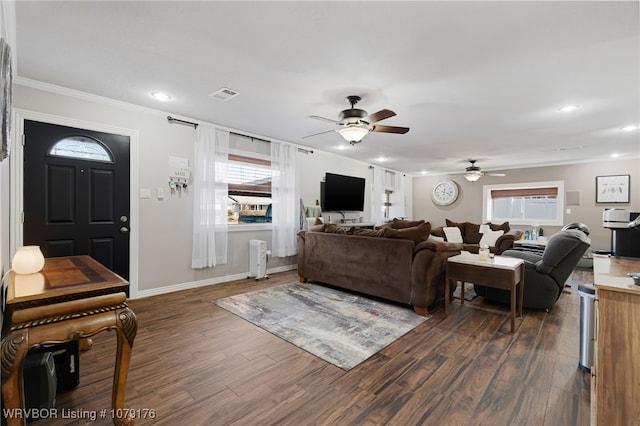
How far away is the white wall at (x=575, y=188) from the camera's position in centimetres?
625

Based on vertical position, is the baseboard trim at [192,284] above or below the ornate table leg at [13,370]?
below

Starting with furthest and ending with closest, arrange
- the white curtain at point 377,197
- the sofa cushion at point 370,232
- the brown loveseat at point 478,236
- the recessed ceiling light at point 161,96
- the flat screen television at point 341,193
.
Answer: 1. the white curtain at point 377,197
2. the flat screen television at point 341,193
3. the brown loveseat at point 478,236
4. the sofa cushion at point 370,232
5. the recessed ceiling light at point 161,96

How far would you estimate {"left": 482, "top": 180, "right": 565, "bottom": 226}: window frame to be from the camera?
273 inches

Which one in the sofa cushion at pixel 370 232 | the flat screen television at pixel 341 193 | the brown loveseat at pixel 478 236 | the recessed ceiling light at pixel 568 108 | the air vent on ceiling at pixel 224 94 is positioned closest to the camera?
the air vent on ceiling at pixel 224 94

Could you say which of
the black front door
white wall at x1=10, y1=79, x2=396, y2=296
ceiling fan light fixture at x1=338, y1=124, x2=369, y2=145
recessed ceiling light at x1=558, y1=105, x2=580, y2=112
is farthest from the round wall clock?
the black front door

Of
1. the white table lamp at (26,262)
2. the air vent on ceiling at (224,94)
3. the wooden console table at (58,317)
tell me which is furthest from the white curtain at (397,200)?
the white table lamp at (26,262)

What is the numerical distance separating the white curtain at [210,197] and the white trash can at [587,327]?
Answer: 414cm

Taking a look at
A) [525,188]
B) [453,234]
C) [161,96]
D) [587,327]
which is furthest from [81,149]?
[525,188]

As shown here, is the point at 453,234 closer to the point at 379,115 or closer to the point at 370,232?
the point at 370,232

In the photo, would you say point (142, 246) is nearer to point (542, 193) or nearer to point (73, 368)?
point (73, 368)

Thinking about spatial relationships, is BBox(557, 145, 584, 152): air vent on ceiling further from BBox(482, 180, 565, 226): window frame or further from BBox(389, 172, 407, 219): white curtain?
BBox(389, 172, 407, 219): white curtain

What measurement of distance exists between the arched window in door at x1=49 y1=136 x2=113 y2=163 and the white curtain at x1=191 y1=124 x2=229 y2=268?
1.07 metres

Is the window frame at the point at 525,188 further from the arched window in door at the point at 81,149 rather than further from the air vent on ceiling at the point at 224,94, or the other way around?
the arched window in door at the point at 81,149

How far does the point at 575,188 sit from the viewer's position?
6.76 metres
